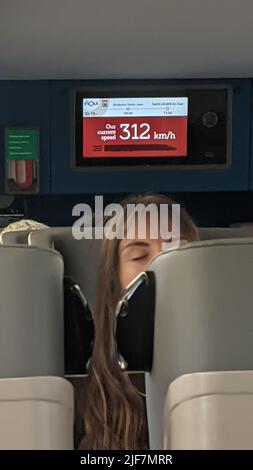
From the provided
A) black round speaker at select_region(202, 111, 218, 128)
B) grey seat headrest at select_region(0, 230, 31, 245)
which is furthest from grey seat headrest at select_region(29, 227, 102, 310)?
black round speaker at select_region(202, 111, 218, 128)

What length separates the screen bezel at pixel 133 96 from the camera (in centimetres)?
299

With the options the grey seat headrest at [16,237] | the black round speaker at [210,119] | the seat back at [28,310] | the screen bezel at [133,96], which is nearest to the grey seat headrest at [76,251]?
the grey seat headrest at [16,237]

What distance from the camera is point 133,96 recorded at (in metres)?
2.99

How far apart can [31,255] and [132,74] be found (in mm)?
2157

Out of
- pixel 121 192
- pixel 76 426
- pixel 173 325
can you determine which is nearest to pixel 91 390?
pixel 76 426

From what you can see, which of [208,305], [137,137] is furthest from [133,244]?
[137,137]

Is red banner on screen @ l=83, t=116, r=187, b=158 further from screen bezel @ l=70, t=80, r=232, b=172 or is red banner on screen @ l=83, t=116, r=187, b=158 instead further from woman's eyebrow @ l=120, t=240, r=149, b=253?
woman's eyebrow @ l=120, t=240, r=149, b=253

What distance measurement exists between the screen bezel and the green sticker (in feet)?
0.56

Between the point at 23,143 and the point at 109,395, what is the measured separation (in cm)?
203

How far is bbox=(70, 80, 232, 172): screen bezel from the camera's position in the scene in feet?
9.82

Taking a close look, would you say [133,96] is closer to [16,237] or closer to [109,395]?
[16,237]

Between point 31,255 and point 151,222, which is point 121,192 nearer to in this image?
point 151,222

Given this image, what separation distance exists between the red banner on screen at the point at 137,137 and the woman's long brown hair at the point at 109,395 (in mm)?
1892
